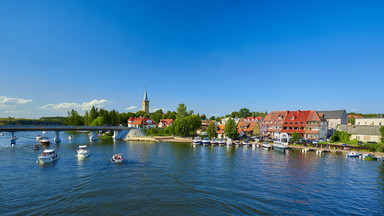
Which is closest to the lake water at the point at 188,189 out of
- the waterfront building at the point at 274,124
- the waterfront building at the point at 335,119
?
the waterfront building at the point at 274,124

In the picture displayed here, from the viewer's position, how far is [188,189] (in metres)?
32.9

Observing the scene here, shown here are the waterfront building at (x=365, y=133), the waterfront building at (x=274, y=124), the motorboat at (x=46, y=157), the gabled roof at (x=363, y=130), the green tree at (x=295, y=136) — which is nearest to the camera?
the motorboat at (x=46, y=157)

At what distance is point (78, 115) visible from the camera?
641 ft

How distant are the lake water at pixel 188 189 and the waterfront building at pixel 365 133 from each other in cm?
3391

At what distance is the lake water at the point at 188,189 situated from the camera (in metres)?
26.0

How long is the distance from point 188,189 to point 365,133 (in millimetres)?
84549

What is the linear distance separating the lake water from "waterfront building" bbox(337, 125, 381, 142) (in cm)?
3391

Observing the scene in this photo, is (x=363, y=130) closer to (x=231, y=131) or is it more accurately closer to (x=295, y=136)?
(x=295, y=136)

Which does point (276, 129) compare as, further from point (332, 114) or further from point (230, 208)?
point (230, 208)

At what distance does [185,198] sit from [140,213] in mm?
7503

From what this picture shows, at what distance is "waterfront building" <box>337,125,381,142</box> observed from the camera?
7475 centimetres

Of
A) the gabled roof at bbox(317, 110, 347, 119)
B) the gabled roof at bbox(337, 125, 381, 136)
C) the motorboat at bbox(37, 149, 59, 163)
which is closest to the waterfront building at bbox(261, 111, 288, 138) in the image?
the gabled roof at bbox(317, 110, 347, 119)

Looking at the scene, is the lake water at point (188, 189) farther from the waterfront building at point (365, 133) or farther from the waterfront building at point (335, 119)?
the waterfront building at point (335, 119)

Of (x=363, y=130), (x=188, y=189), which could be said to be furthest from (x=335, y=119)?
(x=188, y=189)
